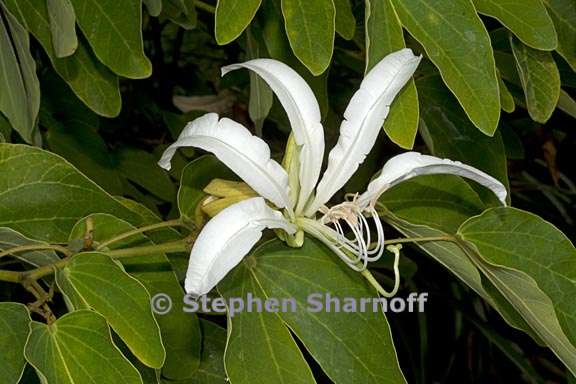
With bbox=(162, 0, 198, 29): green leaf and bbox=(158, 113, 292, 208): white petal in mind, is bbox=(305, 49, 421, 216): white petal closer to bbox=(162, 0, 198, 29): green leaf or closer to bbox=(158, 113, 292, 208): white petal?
bbox=(158, 113, 292, 208): white petal

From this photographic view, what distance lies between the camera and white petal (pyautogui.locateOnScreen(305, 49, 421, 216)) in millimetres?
1011

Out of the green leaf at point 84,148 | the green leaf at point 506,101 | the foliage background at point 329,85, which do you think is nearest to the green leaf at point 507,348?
the foliage background at point 329,85

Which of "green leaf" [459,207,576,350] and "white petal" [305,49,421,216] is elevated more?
"white petal" [305,49,421,216]

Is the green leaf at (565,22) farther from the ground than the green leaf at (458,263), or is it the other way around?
the green leaf at (565,22)

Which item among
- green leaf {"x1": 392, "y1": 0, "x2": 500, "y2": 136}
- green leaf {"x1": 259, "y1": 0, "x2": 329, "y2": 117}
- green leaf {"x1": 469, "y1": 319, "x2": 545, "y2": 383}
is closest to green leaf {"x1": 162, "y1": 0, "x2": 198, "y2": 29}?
green leaf {"x1": 259, "y1": 0, "x2": 329, "y2": 117}

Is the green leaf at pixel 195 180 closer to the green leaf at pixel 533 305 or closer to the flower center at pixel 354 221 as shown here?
the flower center at pixel 354 221

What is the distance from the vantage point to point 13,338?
98 cm

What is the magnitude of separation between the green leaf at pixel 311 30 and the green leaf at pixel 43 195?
27cm

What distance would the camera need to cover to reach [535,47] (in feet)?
3.79

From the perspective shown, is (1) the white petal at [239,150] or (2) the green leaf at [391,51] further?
(2) the green leaf at [391,51]

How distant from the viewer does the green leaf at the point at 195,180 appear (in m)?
1.17

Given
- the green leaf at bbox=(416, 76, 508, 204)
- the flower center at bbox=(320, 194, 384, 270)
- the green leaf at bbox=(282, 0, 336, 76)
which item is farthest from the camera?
the green leaf at bbox=(416, 76, 508, 204)

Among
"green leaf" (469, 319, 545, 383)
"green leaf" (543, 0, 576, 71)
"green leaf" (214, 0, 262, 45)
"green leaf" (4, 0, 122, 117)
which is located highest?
"green leaf" (214, 0, 262, 45)

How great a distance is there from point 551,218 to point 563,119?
0.26m
